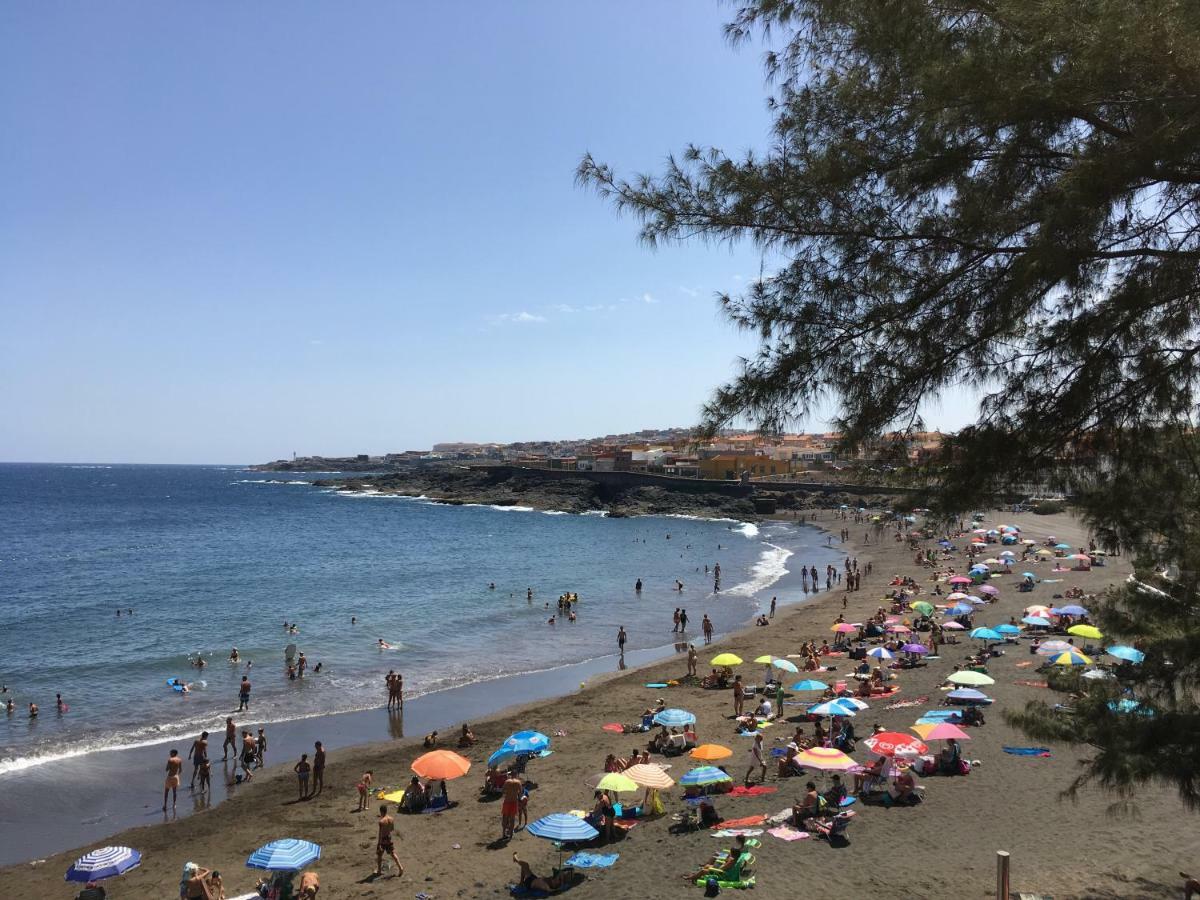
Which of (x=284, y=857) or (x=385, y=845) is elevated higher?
(x=284, y=857)

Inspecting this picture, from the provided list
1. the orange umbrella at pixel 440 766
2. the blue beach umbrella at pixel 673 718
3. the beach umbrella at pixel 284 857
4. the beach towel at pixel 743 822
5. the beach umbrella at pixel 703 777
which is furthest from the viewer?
the blue beach umbrella at pixel 673 718

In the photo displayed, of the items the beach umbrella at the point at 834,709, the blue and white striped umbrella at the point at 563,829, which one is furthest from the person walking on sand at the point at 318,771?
the beach umbrella at the point at 834,709

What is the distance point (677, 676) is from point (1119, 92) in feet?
64.1

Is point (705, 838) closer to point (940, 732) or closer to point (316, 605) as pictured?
point (940, 732)

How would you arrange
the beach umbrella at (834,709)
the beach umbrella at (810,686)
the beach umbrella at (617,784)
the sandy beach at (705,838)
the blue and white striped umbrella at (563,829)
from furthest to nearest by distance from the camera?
1. the beach umbrella at (810,686)
2. the beach umbrella at (834,709)
3. the beach umbrella at (617,784)
4. the blue and white striped umbrella at (563,829)
5. the sandy beach at (705,838)

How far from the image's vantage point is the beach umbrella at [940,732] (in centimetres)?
1238

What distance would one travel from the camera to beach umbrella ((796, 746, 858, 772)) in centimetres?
1142

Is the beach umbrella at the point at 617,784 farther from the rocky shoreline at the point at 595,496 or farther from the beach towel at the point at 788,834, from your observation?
the rocky shoreline at the point at 595,496

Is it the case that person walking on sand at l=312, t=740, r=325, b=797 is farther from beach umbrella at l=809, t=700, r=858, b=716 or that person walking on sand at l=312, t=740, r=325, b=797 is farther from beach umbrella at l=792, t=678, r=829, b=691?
beach umbrella at l=792, t=678, r=829, b=691

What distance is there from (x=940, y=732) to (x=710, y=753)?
369 centimetres

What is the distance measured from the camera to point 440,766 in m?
12.8

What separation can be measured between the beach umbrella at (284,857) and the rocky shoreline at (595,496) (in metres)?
69.6

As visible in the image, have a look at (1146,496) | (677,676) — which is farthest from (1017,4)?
(677,676)

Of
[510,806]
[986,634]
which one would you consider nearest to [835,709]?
[510,806]
